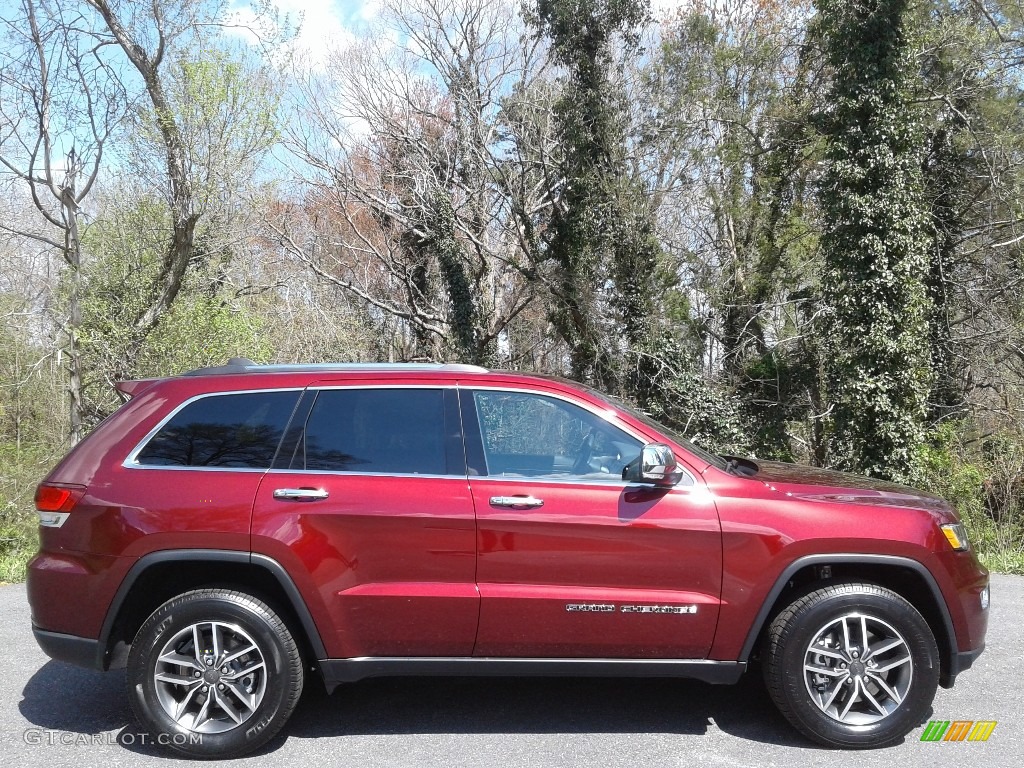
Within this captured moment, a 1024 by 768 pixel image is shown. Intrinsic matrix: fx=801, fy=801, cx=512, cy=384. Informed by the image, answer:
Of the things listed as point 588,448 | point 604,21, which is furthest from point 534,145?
point 588,448

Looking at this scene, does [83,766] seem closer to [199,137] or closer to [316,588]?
[316,588]

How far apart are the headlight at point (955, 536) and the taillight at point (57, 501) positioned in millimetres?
4324

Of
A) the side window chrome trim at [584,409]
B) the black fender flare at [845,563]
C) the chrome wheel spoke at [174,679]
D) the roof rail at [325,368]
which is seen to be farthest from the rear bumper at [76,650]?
the black fender flare at [845,563]

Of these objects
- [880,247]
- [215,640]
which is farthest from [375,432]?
[880,247]

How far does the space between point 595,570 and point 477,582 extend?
572 millimetres

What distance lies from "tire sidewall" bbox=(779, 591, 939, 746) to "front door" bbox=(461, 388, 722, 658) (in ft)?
1.40

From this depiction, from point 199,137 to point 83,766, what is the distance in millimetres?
12973

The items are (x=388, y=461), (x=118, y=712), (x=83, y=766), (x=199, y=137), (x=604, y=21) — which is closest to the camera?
(x=83, y=766)

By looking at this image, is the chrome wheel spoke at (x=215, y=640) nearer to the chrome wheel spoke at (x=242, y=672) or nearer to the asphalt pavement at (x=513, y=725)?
the chrome wheel spoke at (x=242, y=672)

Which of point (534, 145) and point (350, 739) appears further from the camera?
point (534, 145)

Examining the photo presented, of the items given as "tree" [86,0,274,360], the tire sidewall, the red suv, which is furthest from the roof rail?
"tree" [86,0,274,360]

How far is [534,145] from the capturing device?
21703 millimetres

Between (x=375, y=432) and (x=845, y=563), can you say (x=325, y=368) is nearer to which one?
(x=375, y=432)

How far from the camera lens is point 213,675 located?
387 cm
